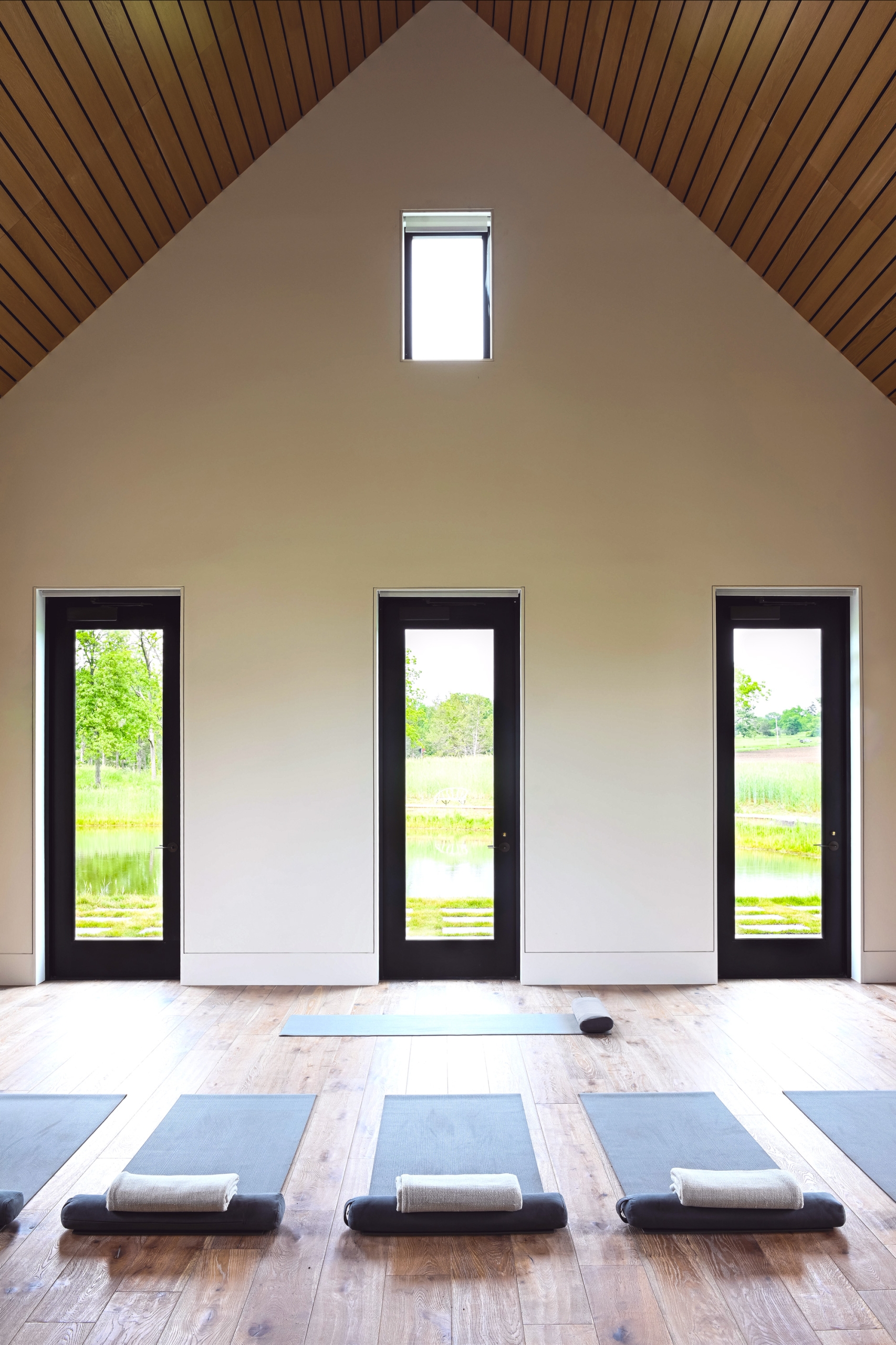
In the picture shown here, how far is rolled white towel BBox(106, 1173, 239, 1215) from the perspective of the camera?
8.23ft

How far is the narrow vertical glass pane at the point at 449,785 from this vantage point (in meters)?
5.02

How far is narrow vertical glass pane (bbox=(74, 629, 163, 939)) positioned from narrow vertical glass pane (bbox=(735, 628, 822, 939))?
3364mm

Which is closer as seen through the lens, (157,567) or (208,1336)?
(208,1336)

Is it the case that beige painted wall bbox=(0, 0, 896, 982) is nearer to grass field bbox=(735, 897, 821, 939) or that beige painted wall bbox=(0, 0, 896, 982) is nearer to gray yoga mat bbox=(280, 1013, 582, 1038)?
grass field bbox=(735, 897, 821, 939)

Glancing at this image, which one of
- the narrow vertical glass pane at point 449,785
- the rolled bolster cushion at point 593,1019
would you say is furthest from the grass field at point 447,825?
the rolled bolster cushion at point 593,1019

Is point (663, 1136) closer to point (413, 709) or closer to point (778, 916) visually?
point (778, 916)

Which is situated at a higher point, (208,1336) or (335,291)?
(335,291)

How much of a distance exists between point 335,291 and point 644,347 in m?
1.79

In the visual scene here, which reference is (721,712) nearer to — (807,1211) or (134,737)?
(807,1211)

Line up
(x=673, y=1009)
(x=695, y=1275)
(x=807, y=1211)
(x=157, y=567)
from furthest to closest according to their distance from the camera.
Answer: (x=157, y=567) < (x=673, y=1009) < (x=807, y=1211) < (x=695, y=1275)

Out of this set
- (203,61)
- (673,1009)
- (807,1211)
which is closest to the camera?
(807,1211)

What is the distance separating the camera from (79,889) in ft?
16.4

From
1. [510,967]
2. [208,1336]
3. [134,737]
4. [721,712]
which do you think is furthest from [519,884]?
[208,1336]

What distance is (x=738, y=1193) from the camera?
8.30ft
